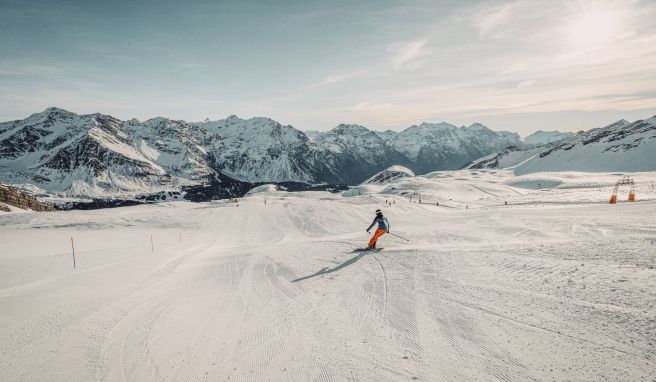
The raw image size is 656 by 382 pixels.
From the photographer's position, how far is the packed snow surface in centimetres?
665

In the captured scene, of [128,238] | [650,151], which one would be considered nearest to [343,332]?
[128,238]

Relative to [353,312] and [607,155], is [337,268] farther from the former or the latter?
[607,155]

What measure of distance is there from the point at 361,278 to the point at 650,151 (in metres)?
198

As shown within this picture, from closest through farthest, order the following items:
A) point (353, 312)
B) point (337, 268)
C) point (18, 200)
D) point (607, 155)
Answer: point (353, 312)
point (337, 268)
point (18, 200)
point (607, 155)

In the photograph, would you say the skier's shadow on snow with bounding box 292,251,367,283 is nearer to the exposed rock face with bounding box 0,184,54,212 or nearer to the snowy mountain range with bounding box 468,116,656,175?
the exposed rock face with bounding box 0,184,54,212

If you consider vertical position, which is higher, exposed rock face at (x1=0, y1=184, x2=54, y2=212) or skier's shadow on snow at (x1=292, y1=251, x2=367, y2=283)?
exposed rock face at (x1=0, y1=184, x2=54, y2=212)

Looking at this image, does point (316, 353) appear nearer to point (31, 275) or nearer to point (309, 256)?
point (309, 256)

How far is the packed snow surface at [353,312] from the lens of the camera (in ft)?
21.8

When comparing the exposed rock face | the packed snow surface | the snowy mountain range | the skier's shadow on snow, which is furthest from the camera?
the snowy mountain range

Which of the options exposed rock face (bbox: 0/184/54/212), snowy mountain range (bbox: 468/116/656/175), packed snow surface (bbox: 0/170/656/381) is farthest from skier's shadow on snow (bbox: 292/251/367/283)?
snowy mountain range (bbox: 468/116/656/175)

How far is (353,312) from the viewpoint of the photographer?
9172 mm

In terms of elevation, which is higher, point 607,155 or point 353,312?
point 607,155

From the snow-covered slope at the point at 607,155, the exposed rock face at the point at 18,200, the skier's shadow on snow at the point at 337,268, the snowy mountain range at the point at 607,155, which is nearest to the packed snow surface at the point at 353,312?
the skier's shadow on snow at the point at 337,268

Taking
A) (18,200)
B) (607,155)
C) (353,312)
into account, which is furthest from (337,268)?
(607,155)
